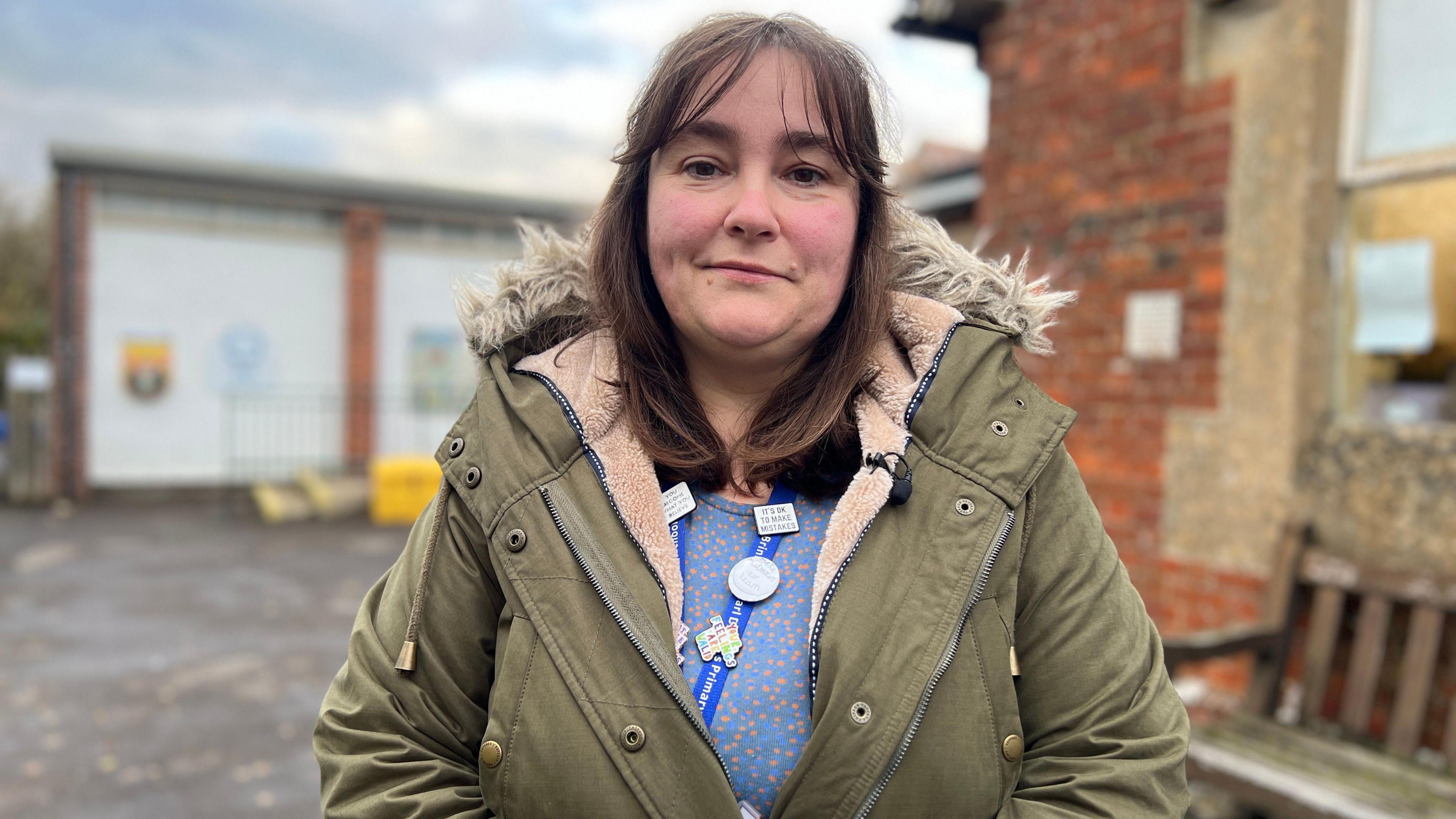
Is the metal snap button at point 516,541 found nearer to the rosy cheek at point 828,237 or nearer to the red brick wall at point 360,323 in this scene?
the rosy cheek at point 828,237

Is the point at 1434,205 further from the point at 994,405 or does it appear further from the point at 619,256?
the point at 619,256

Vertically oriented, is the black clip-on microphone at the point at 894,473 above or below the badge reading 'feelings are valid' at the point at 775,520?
above

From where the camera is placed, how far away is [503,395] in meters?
1.56

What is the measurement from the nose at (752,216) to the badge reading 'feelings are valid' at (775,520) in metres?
0.41

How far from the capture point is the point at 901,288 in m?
1.76

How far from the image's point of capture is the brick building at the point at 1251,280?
3543 mm

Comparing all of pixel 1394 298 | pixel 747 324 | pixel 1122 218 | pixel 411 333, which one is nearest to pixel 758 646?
pixel 747 324

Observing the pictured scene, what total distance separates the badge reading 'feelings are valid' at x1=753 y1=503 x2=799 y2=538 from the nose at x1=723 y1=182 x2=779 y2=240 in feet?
1.36

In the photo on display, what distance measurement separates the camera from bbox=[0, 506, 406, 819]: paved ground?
165 inches

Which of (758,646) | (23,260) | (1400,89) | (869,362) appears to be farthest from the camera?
(23,260)

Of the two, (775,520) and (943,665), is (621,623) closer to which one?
(775,520)

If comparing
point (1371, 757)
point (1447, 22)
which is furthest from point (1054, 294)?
point (1447, 22)

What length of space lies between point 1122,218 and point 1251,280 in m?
0.67

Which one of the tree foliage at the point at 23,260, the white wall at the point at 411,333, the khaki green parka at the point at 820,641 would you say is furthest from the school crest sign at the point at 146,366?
the khaki green parka at the point at 820,641
